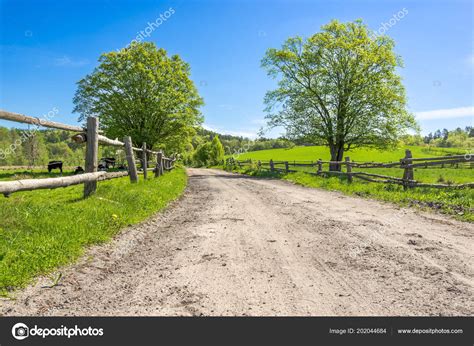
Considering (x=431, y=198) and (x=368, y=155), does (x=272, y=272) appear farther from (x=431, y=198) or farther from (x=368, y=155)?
(x=368, y=155)

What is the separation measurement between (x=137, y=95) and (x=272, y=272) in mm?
27271

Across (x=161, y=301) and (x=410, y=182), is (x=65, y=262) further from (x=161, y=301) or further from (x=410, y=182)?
(x=410, y=182)

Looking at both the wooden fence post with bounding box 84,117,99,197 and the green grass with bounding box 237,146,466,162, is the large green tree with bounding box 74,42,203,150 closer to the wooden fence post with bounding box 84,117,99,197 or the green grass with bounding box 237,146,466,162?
the wooden fence post with bounding box 84,117,99,197

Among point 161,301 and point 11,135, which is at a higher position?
point 11,135

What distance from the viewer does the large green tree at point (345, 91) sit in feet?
75.1

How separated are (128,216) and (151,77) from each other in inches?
916

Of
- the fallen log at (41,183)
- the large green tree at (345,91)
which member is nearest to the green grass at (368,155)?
the large green tree at (345,91)

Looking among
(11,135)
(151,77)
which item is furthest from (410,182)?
(11,135)

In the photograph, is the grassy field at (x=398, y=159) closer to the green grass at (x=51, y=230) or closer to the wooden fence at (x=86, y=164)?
the green grass at (x=51, y=230)

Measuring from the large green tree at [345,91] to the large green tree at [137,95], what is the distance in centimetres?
1063

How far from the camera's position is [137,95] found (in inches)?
1083

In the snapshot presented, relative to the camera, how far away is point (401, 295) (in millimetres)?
2818
